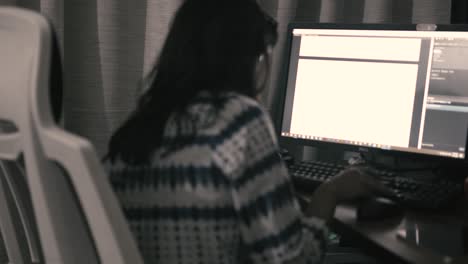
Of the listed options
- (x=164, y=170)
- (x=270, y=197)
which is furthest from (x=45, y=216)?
(x=270, y=197)

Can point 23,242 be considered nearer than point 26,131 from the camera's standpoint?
No

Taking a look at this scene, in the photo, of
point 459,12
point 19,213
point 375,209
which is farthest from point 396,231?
point 459,12

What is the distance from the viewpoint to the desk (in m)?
0.93

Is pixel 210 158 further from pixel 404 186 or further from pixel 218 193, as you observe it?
pixel 404 186

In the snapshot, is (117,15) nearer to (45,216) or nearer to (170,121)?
(170,121)

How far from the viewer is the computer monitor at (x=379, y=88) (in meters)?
1.38

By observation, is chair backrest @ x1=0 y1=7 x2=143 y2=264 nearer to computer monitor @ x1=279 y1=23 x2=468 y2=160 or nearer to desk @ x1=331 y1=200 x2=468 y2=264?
desk @ x1=331 y1=200 x2=468 y2=264

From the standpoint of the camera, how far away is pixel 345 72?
5.00 ft

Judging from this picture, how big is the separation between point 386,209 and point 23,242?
73 cm

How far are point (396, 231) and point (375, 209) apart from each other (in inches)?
2.7

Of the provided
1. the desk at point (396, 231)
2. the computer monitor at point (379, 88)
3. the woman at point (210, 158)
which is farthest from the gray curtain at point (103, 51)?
the desk at point (396, 231)

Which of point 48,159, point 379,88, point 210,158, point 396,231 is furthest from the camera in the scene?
point 379,88

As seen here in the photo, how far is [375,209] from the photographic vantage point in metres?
1.11

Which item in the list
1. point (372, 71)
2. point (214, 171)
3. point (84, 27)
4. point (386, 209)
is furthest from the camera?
point (84, 27)
